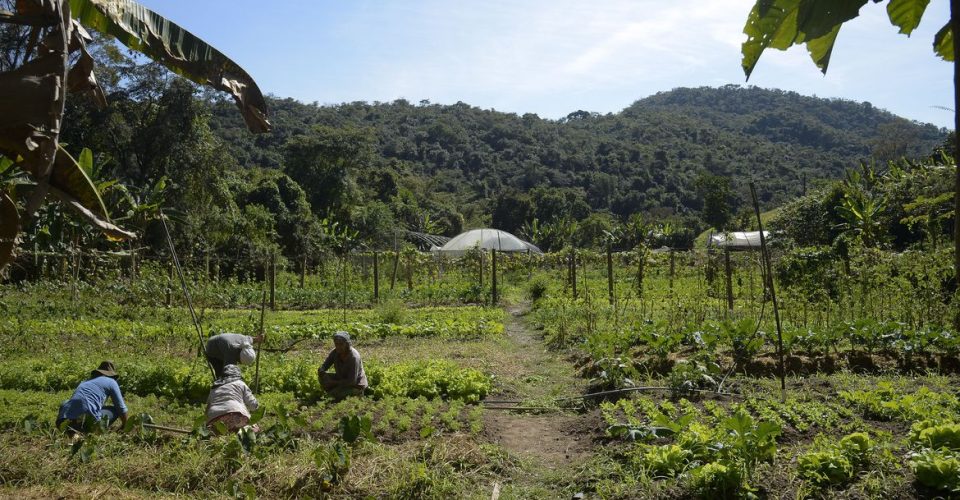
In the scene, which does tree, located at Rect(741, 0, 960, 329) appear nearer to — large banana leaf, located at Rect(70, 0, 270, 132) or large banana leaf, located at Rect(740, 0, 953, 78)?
large banana leaf, located at Rect(740, 0, 953, 78)

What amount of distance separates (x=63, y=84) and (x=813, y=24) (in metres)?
4.76

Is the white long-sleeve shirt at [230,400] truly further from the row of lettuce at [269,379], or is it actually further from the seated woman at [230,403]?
the row of lettuce at [269,379]

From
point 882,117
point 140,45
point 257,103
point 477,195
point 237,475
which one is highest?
point 882,117

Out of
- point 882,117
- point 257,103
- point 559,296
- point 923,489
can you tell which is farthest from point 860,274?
point 882,117

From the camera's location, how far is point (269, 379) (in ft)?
30.0

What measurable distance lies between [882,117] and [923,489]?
569 ft

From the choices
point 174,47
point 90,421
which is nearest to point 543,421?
point 90,421

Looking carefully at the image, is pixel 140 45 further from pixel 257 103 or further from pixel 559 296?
pixel 559 296

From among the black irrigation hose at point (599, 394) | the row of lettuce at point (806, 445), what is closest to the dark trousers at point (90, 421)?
the black irrigation hose at point (599, 394)

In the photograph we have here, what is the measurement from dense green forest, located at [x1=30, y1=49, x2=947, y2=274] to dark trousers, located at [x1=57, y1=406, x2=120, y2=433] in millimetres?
6105

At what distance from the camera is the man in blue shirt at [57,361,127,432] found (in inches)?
265

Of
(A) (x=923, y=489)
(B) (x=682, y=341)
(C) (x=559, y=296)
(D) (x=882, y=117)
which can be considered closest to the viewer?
(A) (x=923, y=489)

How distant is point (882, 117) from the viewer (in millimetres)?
152375

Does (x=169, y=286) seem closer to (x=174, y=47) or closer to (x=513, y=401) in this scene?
(x=513, y=401)
